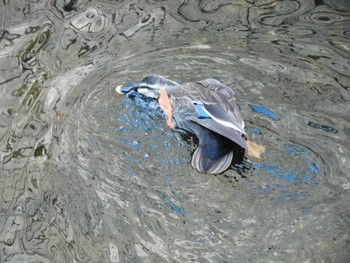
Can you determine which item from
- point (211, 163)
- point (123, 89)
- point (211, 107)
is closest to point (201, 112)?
point (211, 107)

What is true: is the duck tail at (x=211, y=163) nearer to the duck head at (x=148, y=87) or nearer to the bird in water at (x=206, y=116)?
the bird in water at (x=206, y=116)

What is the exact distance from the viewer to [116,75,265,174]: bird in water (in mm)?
4945

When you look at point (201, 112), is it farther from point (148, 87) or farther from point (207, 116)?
point (148, 87)

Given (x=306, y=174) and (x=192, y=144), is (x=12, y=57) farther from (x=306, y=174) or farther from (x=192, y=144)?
(x=306, y=174)

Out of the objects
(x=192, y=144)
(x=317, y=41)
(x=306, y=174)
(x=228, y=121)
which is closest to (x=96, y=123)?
(x=192, y=144)

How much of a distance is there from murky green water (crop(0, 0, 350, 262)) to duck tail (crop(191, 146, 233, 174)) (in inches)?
2.9

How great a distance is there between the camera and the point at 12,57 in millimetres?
6406

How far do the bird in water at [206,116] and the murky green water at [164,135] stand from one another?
125 mm

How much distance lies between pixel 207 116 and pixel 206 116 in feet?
0.06

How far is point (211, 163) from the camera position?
16.2ft

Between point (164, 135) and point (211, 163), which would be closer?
point (211, 163)

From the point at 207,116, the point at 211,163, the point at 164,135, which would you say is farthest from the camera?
the point at 164,135

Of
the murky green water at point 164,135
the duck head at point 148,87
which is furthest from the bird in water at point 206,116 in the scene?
the murky green water at point 164,135

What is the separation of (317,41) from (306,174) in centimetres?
231
